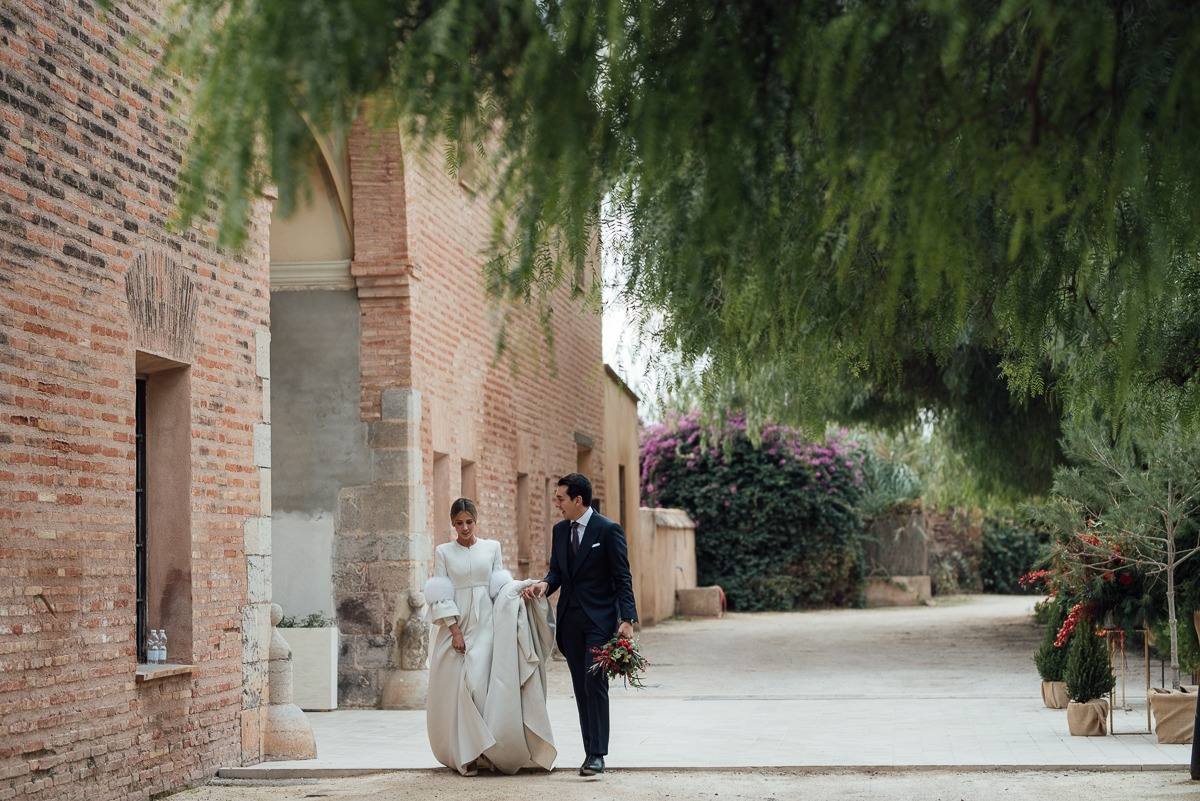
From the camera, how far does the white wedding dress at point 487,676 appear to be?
8.32 m

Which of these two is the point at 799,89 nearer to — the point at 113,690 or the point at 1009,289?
the point at 1009,289

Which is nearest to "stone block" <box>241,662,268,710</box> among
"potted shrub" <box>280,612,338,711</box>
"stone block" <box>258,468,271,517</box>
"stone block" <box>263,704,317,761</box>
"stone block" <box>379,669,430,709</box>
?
"stone block" <box>263,704,317,761</box>

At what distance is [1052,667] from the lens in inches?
434

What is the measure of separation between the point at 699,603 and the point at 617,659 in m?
19.1

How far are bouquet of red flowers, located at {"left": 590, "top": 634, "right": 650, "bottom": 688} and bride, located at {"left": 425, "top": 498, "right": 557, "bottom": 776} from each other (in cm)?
45

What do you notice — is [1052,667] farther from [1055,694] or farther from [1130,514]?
[1130,514]

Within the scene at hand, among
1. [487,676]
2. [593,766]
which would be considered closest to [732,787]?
[593,766]

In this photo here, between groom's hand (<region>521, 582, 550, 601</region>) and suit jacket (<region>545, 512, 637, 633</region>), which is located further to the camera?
groom's hand (<region>521, 582, 550, 601</region>)

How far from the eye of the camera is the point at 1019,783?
776cm

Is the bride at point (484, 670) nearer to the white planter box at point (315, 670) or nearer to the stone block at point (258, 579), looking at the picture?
the stone block at point (258, 579)

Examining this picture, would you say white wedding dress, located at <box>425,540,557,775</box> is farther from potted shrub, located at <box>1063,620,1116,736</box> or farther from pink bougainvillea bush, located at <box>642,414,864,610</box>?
pink bougainvillea bush, located at <box>642,414,864,610</box>

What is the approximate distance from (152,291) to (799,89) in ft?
16.0

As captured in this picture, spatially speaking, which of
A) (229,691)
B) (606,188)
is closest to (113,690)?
(229,691)

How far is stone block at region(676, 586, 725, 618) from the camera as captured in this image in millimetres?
26938
